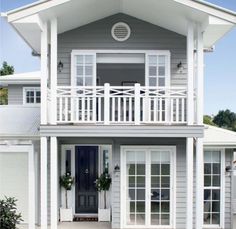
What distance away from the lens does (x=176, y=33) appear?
1184 cm

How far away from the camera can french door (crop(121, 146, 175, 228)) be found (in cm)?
1164

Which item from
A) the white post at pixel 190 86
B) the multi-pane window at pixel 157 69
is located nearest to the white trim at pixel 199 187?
the white post at pixel 190 86

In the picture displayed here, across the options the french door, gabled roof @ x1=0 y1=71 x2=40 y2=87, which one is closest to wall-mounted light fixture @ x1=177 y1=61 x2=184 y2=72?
the french door

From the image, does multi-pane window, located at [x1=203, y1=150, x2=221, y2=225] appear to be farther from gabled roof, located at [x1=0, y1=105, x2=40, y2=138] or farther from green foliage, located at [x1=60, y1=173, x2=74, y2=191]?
gabled roof, located at [x1=0, y1=105, x2=40, y2=138]

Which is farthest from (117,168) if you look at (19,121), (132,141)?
(19,121)

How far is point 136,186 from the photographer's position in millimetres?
11672

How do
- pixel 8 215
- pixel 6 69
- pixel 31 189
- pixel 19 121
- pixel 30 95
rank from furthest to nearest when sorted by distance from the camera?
pixel 6 69 → pixel 30 95 → pixel 19 121 → pixel 31 189 → pixel 8 215

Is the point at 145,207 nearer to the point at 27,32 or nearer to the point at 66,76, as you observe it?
the point at 66,76

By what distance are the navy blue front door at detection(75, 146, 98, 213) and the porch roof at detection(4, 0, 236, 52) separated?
12.6ft

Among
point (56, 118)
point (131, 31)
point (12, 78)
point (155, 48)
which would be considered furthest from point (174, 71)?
point (12, 78)

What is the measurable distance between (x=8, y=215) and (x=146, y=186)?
380 centimetres

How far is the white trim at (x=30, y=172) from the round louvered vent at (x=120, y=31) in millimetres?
3933

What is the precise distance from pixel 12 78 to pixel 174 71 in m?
10.4

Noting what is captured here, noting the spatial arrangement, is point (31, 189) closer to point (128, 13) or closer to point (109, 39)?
point (109, 39)
